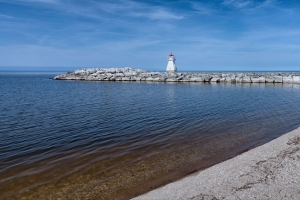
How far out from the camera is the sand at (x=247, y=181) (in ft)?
19.1

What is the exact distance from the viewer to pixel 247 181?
6492 mm

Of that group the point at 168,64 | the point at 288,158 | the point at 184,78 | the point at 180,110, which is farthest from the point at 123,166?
the point at 168,64

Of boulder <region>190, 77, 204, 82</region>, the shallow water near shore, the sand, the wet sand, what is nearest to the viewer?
the sand

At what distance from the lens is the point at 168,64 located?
84.1 m

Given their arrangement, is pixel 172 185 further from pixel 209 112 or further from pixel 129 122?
pixel 209 112

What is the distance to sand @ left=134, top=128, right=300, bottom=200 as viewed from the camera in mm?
5816

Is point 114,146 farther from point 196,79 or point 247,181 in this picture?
point 196,79

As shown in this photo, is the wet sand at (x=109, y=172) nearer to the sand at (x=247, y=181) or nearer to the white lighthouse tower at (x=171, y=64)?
the sand at (x=247, y=181)

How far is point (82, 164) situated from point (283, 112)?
54.3ft

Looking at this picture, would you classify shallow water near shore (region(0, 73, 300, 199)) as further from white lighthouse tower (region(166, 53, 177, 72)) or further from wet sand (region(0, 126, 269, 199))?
white lighthouse tower (region(166, 53, 177, 72))

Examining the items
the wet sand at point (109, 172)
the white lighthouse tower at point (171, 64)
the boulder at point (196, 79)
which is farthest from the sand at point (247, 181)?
the white lighthouse tower at point (171, 64)

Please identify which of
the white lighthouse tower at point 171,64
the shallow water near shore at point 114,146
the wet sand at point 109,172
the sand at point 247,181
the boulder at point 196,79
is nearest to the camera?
the sand at point 247,181

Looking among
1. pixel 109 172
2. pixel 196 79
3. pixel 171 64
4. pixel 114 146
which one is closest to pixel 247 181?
pixel 109 172

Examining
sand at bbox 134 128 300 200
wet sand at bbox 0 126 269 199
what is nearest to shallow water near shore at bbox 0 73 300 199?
wet sand at bbox 0 126 269 199
